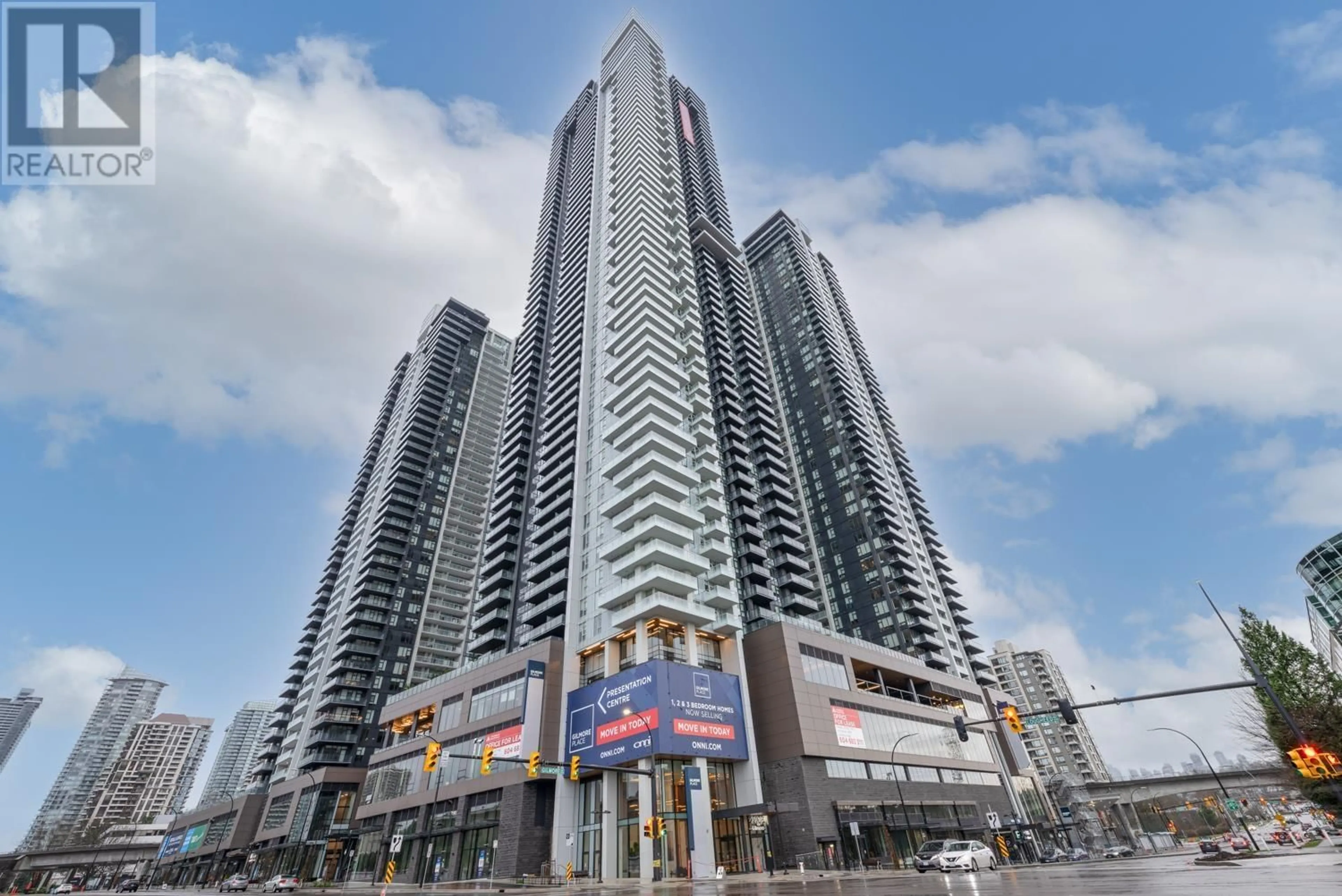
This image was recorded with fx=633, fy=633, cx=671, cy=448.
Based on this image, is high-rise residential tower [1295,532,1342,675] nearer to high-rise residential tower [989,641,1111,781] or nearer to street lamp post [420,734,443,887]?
high-rise residential tower [989,641,1111,781]

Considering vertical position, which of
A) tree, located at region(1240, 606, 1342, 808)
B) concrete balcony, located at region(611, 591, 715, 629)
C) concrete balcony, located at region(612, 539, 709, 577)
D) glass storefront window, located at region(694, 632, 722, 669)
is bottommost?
tree, located at region(1240, 606, 1342, 808)

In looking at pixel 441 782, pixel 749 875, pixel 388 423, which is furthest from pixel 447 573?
pixel 749 875

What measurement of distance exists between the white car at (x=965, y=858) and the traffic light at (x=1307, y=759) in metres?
21.1

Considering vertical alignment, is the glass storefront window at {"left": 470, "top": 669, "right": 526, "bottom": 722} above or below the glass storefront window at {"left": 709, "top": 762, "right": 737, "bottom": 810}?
above

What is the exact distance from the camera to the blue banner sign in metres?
46.8

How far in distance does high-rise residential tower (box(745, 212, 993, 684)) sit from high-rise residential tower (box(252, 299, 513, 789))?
2440 inches

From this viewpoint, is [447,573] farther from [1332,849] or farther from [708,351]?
[1332,849]

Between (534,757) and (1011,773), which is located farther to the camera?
(1011,773)

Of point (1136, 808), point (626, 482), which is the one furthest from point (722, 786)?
point (1136, 808)

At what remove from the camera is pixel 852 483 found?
9931 cm

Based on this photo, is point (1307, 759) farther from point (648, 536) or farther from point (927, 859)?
point (648, 536)

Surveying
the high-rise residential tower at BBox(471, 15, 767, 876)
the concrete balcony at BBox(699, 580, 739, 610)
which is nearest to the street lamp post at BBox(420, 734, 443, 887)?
the high-rise residential tower at BBox(471, 15, 767, 876)

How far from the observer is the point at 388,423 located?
137 m

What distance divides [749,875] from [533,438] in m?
65.3
